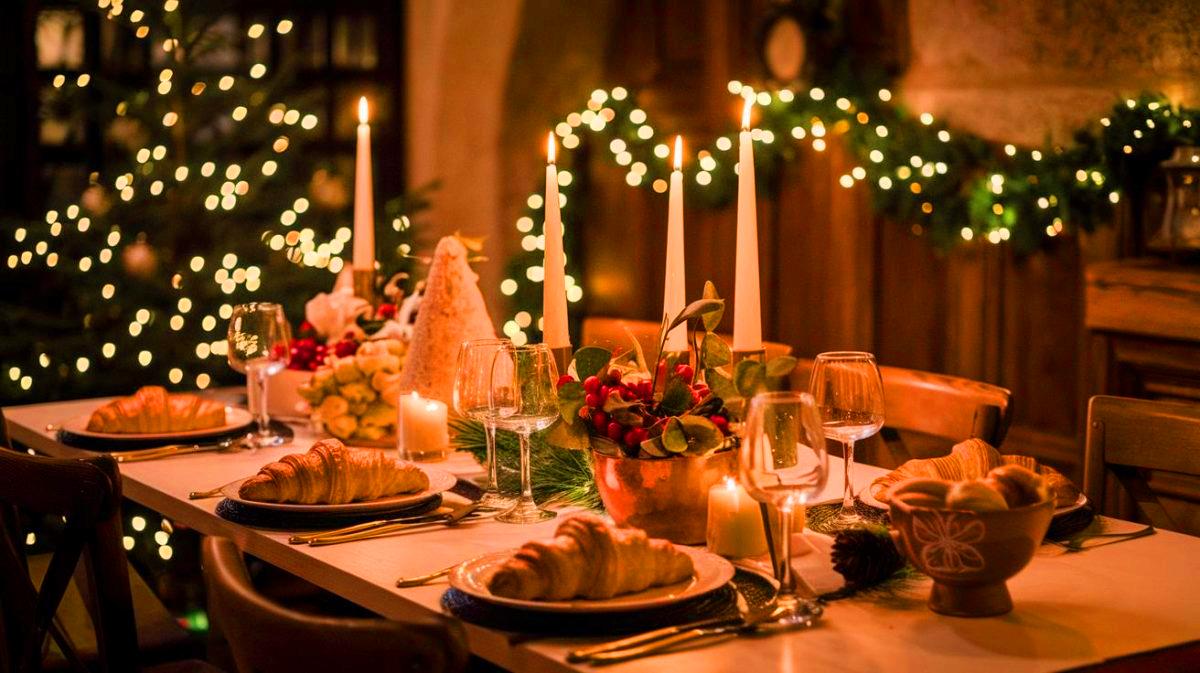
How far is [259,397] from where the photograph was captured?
2465 mm

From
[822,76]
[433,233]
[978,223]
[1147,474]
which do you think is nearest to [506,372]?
[1147,474]

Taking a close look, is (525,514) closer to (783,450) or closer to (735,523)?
(735,523)

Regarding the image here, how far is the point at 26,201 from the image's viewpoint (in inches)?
164

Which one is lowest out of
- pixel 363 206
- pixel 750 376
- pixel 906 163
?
pixel 750 376

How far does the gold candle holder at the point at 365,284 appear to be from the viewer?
2697 millimetres

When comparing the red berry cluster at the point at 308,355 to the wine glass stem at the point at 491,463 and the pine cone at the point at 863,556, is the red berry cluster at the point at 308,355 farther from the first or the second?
the pine cone at the point at 863,556

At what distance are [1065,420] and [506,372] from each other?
232 cm

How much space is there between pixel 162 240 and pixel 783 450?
2.86 m

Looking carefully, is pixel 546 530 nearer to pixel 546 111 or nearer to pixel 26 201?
pixel 26 201

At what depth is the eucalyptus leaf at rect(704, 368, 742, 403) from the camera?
1713mm

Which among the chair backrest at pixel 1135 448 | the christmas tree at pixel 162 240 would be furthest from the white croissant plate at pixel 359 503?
the christmas tree at pixel 162 240

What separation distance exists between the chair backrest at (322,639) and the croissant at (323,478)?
1.82 ft

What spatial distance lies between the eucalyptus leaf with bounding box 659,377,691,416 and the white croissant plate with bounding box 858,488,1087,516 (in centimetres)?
28

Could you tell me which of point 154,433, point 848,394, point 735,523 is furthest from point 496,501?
point 154,433
